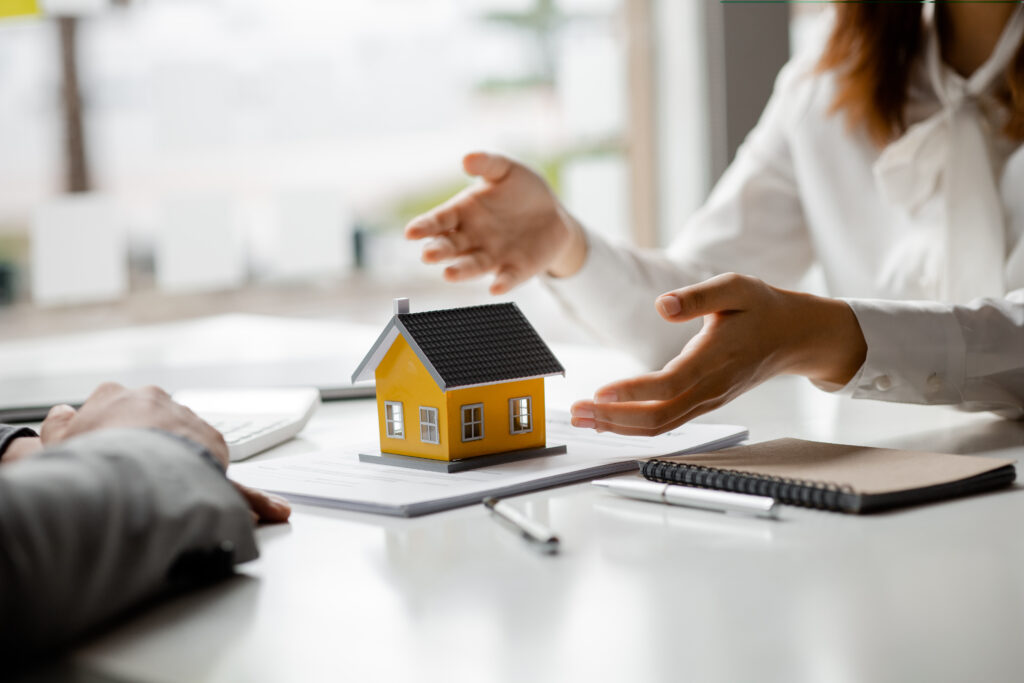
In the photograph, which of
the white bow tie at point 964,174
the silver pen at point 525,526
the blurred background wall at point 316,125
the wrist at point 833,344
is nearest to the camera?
the silver pen at point 525,526

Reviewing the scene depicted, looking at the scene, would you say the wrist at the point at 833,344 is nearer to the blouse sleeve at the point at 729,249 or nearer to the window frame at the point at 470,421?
the window frame at the point at 470,421

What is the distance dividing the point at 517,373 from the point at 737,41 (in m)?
1.39

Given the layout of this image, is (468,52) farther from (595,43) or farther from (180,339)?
(180,339)

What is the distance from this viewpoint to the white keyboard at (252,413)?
2.83 ft

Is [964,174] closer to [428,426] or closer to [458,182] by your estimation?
[428,426]

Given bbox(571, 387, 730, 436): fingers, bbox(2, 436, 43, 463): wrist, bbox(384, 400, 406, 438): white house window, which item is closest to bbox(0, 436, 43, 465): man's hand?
bbox(2, 436, 43, 463): wrist

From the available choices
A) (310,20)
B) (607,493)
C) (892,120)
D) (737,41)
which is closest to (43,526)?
(607,493)

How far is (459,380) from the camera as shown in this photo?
0.70 metres

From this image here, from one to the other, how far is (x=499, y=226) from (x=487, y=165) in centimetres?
7

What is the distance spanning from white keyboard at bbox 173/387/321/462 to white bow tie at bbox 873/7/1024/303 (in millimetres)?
739

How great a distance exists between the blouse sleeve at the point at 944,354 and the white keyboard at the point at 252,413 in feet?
1.61

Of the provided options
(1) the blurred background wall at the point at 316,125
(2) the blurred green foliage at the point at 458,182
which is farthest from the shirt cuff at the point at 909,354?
(2) the blurred green foliage at the point at 458,182

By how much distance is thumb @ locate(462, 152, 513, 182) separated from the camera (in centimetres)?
107

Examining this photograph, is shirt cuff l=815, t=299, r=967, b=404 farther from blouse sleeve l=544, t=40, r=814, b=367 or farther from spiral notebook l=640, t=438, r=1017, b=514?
blouse sleeve l=544, t=40, r=814, b=367
